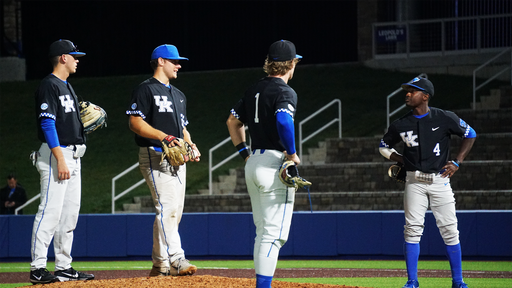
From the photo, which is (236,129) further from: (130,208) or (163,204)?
(130,208)

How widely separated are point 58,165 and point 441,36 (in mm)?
18967

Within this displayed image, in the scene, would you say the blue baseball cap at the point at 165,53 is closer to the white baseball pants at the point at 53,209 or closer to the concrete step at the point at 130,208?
the white baseball pants at the point at 53,209

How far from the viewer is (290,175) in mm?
5555

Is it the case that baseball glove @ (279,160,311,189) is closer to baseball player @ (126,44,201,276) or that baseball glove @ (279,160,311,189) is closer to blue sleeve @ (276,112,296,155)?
blue sleeve @ (276,112,296,155)

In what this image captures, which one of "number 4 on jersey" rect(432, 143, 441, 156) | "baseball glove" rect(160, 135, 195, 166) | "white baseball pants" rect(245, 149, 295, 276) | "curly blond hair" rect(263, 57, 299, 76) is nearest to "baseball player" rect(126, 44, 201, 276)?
"baseball glove" rect(160, 135, 195, 166)

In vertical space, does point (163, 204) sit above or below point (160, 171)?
below

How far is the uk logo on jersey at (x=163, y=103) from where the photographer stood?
263 inches

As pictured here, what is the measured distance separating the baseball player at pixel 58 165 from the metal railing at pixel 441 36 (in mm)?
17890

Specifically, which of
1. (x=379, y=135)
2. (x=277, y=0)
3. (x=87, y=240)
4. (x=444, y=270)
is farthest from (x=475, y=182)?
(x=277, y=0)

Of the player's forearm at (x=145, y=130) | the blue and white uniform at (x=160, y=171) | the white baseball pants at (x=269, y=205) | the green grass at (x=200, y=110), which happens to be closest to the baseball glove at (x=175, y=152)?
the player's forearm at (x=145, y=130)

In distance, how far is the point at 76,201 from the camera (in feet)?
22.7

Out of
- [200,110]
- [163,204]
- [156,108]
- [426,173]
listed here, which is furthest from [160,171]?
[200,110]

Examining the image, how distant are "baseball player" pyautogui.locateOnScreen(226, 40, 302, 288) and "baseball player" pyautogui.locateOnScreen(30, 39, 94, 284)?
6.41 ft

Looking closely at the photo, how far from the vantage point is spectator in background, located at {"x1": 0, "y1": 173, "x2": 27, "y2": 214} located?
15.5 m
